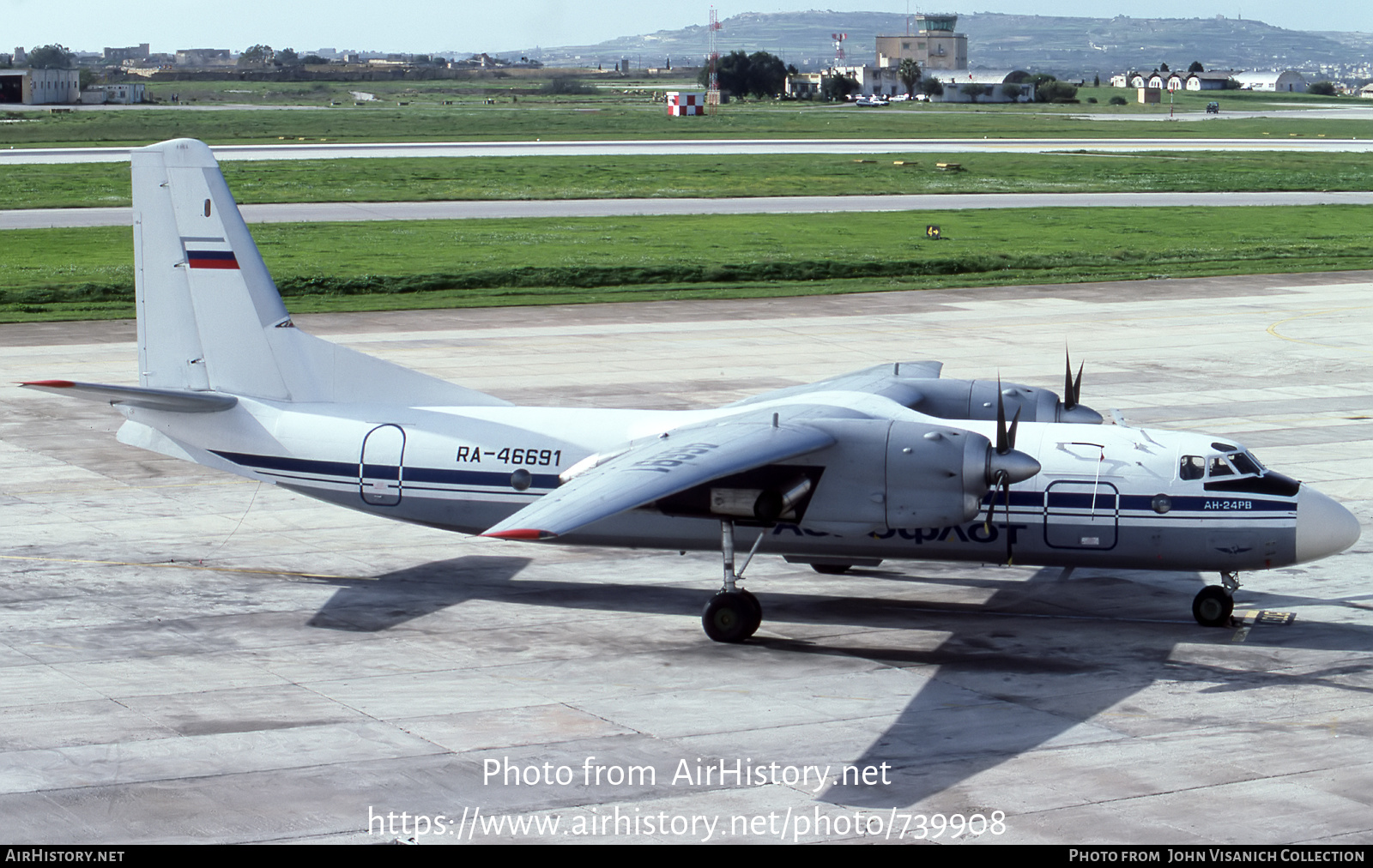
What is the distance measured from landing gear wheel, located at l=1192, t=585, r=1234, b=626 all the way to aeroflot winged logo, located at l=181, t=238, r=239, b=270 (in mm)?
16528

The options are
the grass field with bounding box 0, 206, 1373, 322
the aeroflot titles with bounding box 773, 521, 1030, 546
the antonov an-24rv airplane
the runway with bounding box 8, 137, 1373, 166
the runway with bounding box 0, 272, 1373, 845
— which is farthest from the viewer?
the runway with bounding box 8, 137, 1373, 166

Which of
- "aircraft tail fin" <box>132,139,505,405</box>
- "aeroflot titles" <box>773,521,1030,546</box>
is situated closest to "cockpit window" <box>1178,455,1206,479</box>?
"aeroflot titles" <box>773,521,1030,546</box>

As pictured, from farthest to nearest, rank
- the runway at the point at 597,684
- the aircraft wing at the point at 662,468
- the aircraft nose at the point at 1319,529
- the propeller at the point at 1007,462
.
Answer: the aircraft nose at the point at 1319,529 → the propeller at the point at 1007,462 → the aircraft wing at the point at 662,468 → the runway at the point at 597,684

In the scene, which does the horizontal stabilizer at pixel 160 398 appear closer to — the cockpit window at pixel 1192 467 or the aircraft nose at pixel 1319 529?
the cockpit window at pixel 1192 467

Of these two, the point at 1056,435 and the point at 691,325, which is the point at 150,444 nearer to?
the point at 1056,435

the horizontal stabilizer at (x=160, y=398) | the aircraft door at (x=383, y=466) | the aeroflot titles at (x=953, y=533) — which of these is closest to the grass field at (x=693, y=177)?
the horizontal stabilizer at (x=160, y=398)

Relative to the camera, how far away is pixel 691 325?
169 ft

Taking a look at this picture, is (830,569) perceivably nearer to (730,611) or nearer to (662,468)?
(730,611)

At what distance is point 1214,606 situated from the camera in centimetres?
2327

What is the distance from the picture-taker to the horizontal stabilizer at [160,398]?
23.9 meters

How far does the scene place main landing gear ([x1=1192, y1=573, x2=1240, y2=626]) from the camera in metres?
23.2

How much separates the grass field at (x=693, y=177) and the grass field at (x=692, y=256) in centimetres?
1350

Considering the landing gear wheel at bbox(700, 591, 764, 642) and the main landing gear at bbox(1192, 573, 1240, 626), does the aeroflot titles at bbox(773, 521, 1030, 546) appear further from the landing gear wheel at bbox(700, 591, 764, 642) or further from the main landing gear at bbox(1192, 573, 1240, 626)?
the main landing gear at bbox(1192, 573, 1240, 626)
